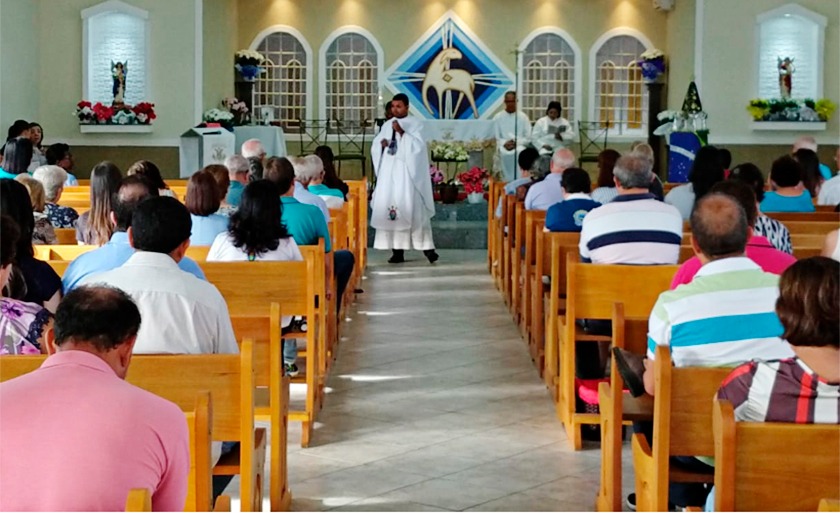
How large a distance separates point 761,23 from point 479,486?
1256 centimetres

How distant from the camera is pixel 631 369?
4105mm

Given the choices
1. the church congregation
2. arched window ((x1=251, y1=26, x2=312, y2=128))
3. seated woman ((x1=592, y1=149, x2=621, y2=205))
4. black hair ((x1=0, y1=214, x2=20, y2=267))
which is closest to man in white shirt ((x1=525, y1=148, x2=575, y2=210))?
the church congregation

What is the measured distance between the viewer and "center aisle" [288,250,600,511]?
487cm

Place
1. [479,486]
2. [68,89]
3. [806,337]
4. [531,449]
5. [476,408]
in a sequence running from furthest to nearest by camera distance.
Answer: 1. [68,89]
2. [476,408]
3. [531,449]
4. [479,486]
5. [806,337]

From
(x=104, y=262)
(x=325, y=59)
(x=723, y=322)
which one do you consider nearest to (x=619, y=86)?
(x=325, y=59)

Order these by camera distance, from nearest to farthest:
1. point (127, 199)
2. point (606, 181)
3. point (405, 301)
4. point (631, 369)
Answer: point (631, 369)
point (127, 199)
point (606, 181)
point (405, 301)

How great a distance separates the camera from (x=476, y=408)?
6.36 m

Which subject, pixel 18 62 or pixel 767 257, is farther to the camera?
pixel 18 62

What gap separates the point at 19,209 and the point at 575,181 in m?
3.85

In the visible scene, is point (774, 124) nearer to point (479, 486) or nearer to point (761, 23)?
point (761, 23)

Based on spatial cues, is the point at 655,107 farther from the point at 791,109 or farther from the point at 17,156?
the point at 17,156

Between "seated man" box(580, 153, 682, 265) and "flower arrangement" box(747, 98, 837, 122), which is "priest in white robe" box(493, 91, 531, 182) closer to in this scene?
"flower arrangement" box(747, 98, 837, 122)

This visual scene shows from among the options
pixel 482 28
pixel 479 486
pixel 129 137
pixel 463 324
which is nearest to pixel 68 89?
pixel 129 137

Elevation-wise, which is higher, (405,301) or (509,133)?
(509,133)
